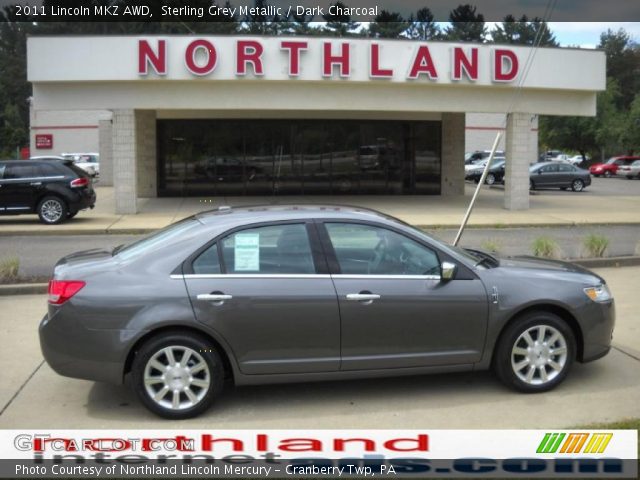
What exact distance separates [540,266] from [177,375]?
120 inches

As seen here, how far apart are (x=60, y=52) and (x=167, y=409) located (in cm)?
1805

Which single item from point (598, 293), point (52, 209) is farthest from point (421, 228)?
point (598, 293)

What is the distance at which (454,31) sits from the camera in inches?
2963

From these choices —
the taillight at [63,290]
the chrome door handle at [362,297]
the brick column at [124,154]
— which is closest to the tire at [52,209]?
the brick column at [124,154]

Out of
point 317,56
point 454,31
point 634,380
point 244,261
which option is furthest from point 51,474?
point 454,31

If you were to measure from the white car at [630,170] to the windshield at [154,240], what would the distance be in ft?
159

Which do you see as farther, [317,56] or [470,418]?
[317,56]

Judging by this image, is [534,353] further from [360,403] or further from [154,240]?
[154,240]

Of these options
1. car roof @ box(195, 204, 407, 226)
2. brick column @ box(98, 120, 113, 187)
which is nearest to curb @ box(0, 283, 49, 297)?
car roof @ box(195, 204, 407, 226)

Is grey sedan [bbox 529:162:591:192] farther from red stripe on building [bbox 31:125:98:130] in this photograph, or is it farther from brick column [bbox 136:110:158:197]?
red stripe on building [bbox 31:125:98:130]

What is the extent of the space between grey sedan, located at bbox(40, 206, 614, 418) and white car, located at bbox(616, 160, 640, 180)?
4718cm

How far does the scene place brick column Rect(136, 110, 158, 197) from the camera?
89.9 feet

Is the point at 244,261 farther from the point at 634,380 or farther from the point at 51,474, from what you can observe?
the point at 634,380

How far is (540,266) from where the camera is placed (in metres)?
6.20
